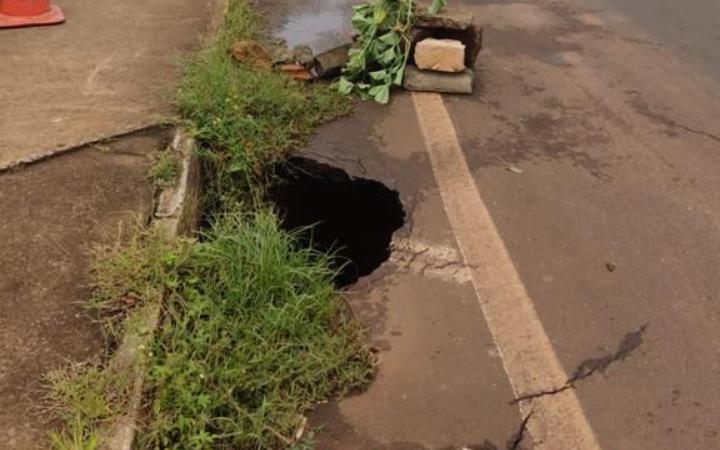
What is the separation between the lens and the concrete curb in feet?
8.39

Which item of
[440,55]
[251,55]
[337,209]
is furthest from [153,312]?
[440,55]

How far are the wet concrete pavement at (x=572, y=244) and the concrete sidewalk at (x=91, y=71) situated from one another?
1208mm

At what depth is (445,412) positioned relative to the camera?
2.94m

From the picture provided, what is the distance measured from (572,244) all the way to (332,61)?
7.83ft

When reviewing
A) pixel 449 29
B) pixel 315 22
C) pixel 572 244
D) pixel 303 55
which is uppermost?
pixel 449 29

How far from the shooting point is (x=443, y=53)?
5352 millimetres

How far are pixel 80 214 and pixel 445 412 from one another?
1886 mm

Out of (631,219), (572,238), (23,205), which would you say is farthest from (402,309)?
(23,205)

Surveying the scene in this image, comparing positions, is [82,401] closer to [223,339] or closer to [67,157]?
[223,339]

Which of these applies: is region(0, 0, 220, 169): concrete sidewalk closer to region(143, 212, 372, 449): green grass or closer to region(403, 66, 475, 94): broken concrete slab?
region(143, 212, 372, 449): green grass

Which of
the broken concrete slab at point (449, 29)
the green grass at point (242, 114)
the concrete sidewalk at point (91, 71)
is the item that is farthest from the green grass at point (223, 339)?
the broken concrete slab at point (449, 29)

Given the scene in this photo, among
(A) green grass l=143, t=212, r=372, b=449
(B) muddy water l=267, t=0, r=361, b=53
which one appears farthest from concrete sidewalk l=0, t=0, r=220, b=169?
(A) green grass l=143, t=212, r=372, b=449

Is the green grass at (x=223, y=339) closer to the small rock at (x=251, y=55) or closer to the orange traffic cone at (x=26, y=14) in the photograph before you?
the small rock at (x=251, y=55)

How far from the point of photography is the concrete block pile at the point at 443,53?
17.6 ft
